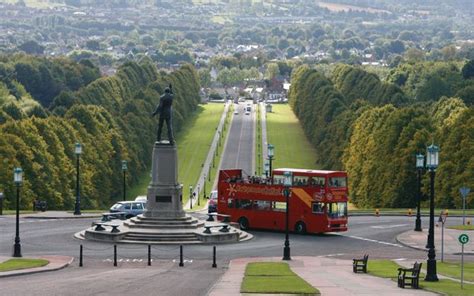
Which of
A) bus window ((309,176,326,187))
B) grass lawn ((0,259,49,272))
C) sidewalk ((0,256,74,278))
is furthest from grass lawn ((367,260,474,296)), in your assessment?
grass lawn ((0,259,49,272))

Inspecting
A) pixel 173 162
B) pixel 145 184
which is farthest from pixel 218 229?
pixel 145 184

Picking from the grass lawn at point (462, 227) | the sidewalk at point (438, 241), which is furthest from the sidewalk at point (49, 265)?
the grass lawn at point (462, 227)

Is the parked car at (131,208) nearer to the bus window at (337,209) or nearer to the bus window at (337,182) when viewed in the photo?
the bus window at (337,209)

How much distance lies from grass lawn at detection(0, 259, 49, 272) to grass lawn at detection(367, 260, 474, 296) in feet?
52.2

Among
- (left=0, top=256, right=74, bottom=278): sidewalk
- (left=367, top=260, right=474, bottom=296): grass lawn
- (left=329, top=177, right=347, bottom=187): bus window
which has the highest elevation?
(left=329, top=177, right=347, bottom=187): bus window

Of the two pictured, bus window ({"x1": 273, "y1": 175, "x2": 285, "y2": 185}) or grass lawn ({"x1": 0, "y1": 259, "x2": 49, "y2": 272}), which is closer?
grass lawn ({"x1": 0, "y1": 259, "x2": 49, "y2": 272})

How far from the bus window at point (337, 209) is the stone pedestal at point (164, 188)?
9.68m

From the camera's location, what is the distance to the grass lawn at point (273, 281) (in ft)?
206

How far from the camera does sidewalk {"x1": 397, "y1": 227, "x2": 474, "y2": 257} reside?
86938 mm

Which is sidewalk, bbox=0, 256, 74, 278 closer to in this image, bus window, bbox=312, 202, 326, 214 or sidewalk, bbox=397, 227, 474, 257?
bus window, bbox=312, 202, 326, 214

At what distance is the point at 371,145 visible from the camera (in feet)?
Answer: 530

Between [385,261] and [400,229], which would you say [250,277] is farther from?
[400,229]

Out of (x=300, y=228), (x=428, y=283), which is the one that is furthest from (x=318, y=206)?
(x=428, y=283)

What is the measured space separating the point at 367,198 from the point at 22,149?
3658 cm
